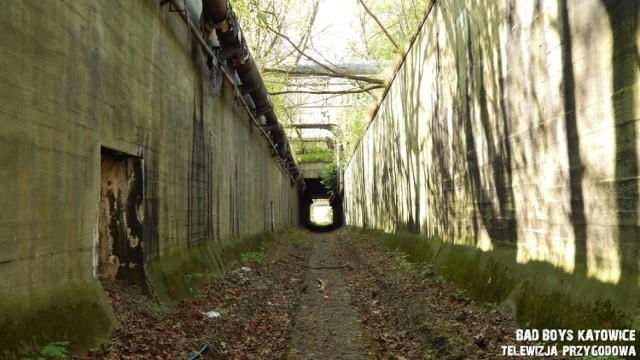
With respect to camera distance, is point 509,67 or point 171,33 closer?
point 509,67

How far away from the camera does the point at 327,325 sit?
7492 millimetres

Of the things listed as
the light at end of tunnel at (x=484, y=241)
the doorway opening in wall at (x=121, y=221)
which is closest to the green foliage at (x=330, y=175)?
the light at end of tunnel at (x=484, y=241)

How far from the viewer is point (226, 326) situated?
21.2 feet

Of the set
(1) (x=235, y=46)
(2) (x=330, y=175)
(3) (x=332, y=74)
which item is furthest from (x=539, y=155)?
(2) (x=330, y=175)

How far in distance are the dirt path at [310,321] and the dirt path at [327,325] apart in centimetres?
1

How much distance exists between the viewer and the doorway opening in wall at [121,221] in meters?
6.16

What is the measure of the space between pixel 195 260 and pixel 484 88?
5.39 m

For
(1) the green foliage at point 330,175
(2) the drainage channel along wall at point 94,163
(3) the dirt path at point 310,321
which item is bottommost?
(3) the dirt path at point 310,321

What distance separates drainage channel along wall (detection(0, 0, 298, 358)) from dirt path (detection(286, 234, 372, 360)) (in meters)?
1.89

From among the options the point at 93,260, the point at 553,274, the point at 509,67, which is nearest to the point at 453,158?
the point at 509,67

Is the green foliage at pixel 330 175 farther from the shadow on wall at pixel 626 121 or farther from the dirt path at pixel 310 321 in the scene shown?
the shadow on wall at pixel 626 121

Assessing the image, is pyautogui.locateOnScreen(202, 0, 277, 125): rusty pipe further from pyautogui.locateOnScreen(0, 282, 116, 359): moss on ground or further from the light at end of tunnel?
the light at end of tunnel

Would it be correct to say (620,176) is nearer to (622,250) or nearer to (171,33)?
(622,250)

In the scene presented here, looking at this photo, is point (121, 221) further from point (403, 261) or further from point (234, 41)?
point (403, 261)
